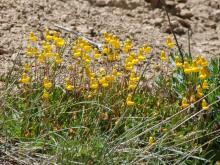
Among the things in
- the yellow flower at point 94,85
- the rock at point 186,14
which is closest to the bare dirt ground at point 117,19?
the rock at point 186,14

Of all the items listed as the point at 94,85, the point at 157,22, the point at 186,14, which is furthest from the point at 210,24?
the point at 94,85

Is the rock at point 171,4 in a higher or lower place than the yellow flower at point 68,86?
higher

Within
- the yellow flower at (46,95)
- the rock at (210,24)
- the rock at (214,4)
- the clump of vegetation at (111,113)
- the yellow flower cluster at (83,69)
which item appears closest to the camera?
the clump of vegetation at (111,113)

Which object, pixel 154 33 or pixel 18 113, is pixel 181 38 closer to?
pixel 154 33

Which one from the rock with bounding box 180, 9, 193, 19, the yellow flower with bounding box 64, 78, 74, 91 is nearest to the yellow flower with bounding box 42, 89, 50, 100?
the yellow flower with bounding box 64, 78, 74, 91

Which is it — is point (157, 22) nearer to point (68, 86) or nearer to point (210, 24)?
point (210, 24)

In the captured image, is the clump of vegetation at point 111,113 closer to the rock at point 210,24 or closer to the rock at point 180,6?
the rock at point 210,24
